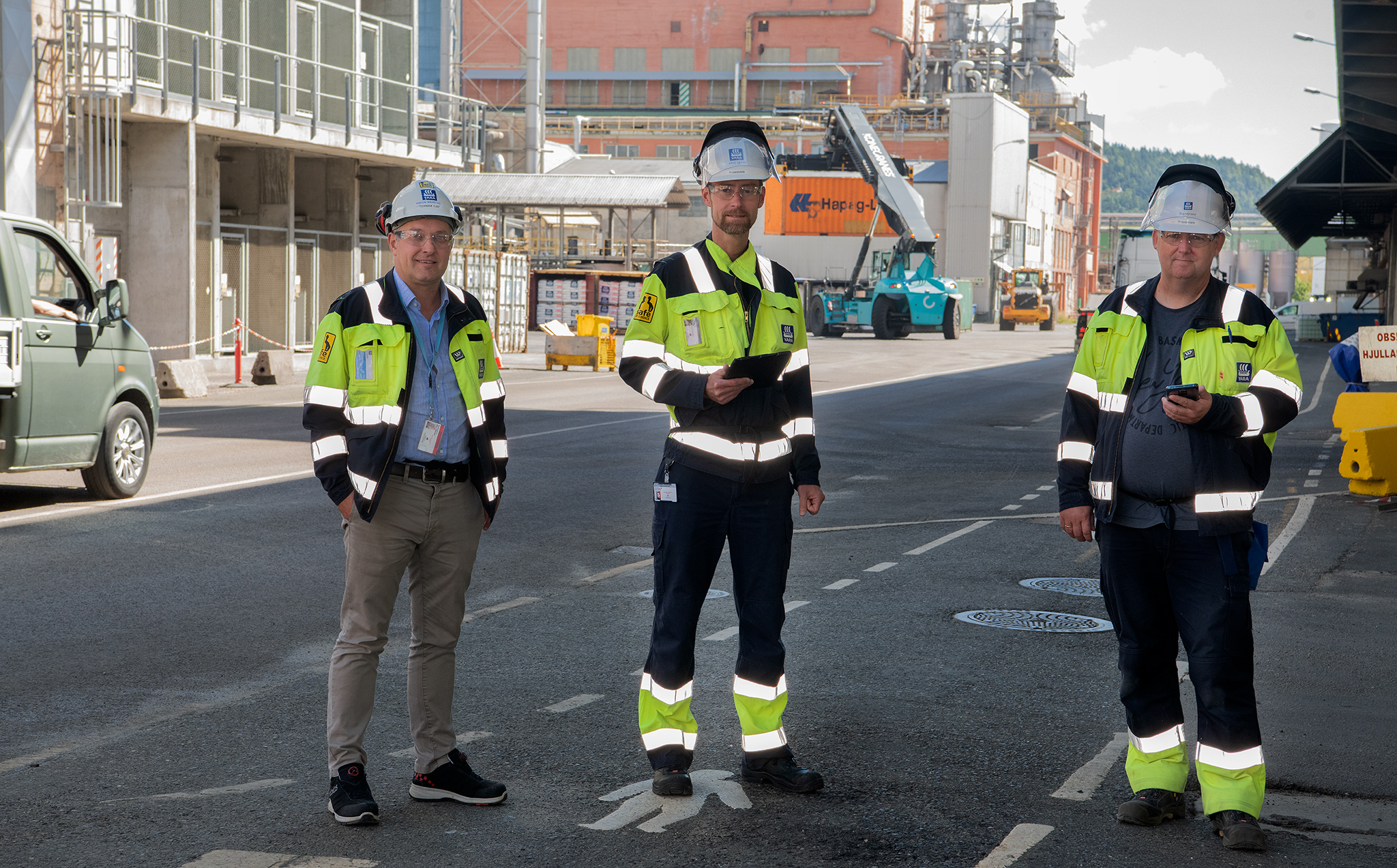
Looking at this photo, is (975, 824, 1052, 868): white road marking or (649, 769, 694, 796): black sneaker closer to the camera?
(975, 824, 1052, 868): white road marking

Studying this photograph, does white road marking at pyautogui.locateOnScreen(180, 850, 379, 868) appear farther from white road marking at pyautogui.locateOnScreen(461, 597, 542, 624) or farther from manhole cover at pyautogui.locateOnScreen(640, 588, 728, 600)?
manhole cover at pyautogui.locateOnScreen(640, 588, 728, 600)

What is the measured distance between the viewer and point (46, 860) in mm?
4184

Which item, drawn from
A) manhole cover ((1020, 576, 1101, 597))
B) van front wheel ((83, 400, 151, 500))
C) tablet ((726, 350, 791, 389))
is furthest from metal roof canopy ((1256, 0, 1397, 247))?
tablet ((726, 350, 791, 389))

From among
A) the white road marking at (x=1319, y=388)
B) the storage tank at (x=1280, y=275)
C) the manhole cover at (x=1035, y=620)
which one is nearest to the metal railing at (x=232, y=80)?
the white road marking at (x=1319, y=388)

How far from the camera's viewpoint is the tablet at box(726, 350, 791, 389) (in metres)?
4.78

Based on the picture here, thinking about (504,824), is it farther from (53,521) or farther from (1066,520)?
(53,521)

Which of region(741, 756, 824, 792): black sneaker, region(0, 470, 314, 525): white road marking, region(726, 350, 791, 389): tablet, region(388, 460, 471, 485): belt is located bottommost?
region(0, 470, 314, 525): white road marking

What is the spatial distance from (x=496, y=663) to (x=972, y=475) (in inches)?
339

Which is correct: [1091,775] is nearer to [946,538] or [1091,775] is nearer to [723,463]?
[723,463]

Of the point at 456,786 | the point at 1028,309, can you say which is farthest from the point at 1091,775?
the point at 1028,309

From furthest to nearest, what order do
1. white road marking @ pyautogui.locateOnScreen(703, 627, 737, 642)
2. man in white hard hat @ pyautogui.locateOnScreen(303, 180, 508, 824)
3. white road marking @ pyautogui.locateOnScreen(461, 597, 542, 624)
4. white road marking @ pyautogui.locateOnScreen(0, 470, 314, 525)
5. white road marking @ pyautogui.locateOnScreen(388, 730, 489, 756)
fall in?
white road marking @ pyautogui.locateOnScreen(0, 470, 314, 525) < white road marking @ pyautogui.locateOnScreen(461, 597, 542, 624) < white road marking @ pyautogui.locateOnScreen(703, 627, 737, 642) < white road marking @ pyautogui.locateOnScreen(388, 730, 489, 756) < man in white hard hat @ pyautogui.locateOnScreen(303, 180, 508, 824)

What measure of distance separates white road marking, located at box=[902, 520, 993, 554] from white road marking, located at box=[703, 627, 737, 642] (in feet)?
9.20

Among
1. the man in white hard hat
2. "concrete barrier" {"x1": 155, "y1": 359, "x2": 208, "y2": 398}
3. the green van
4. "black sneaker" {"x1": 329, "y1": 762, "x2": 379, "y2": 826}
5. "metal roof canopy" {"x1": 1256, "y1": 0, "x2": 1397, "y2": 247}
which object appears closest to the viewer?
"black sneaker" {"x1": 329, "y1": 762, "x2": 379, "y2": 826}

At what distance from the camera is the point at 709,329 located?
16.1 feet
